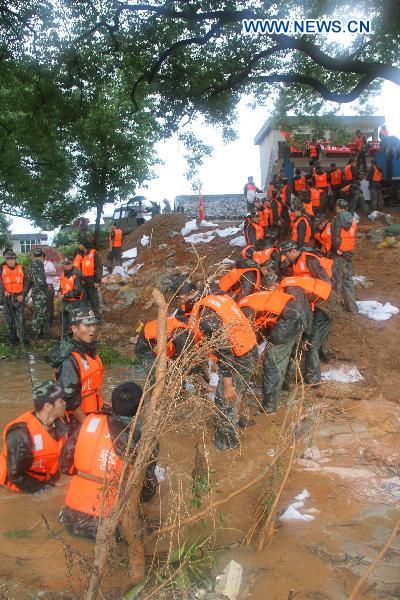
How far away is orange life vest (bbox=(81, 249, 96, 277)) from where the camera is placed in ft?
35.5

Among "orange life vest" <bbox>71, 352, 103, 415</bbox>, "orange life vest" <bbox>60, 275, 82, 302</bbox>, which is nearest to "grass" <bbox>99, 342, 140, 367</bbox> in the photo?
"orange life vest" <bbox>60, 275, 82, 302</bbox>

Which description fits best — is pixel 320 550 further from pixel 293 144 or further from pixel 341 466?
pixel 293 144

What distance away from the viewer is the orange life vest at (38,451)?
13.6 ft

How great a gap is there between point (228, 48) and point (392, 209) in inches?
251

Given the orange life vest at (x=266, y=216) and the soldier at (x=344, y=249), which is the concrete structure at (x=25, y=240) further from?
the soldier at (x=344, y=249)

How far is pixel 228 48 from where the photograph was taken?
11.0 meters

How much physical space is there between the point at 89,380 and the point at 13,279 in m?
6.24

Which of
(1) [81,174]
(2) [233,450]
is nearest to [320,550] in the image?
(2) [233,450]

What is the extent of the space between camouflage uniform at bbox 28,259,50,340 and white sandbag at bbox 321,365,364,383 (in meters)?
5.89

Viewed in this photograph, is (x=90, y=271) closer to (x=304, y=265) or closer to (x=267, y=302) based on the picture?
(x=304, y=265)

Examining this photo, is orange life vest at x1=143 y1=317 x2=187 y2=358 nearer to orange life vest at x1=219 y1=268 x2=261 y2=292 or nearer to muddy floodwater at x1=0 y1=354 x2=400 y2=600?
muddy floodwater at x1=0 y1=354 x2=400 y2=600

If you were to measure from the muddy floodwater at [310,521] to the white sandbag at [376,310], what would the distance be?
2.87 meters

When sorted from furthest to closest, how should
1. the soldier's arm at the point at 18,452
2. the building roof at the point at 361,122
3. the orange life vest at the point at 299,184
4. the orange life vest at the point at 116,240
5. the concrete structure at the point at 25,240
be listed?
the concrete structure at the point at 25,240 < the building roof at the point at 361,122 < the orange life vest at the point at 116,240 < the orange life vest at the point at 299,184 < the soldier's arm at the point at 18,452

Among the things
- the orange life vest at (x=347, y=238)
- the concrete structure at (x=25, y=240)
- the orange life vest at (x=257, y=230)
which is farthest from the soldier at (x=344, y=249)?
the concrete structure at (x=25, y=240)
